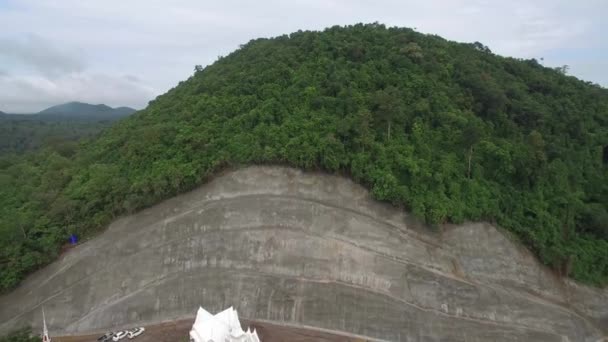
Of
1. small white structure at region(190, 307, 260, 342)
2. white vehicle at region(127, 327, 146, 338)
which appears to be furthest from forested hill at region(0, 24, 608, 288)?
small white structure at region(190, 307, 260, 342)

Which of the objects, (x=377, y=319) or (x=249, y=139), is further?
(x=249, y=139)

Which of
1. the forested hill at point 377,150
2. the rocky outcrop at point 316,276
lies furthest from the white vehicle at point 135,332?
the forested hill at point 377,150

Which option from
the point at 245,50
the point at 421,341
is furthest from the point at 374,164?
the point at 245,50

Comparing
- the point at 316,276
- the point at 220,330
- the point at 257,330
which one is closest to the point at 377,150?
the point at 316,276

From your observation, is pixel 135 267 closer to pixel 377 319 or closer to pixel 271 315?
pixel 271 315

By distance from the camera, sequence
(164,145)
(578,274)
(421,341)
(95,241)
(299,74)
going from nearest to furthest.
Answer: (421,341) < (578,274) < (95,241) < (164,145) < (299,74)

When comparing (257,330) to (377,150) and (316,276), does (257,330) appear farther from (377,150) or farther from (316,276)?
(377,150)

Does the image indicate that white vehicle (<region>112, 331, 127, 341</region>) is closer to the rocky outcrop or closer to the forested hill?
the rocky outcrop
